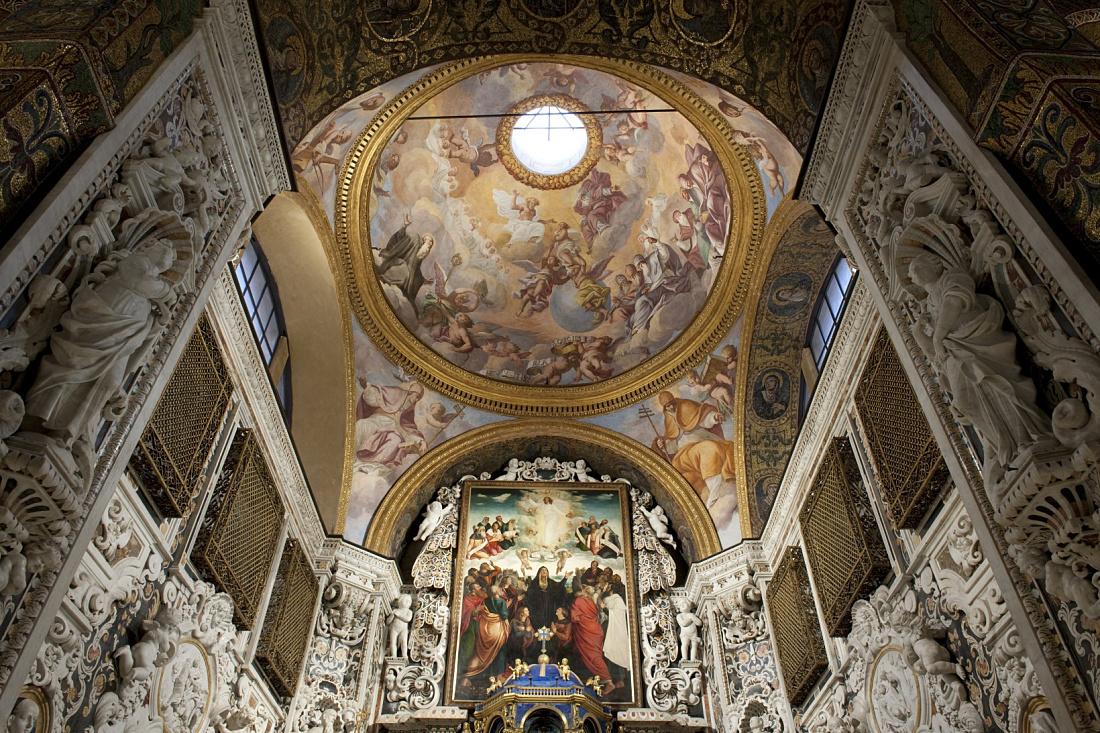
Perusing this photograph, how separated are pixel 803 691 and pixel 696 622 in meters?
2.86

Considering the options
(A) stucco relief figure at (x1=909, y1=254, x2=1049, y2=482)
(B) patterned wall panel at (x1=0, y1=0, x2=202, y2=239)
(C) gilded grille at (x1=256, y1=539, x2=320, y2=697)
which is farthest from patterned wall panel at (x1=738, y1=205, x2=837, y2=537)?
(B) patterned wall panel at (x1=0, y1=0, x2=202, y2=239)

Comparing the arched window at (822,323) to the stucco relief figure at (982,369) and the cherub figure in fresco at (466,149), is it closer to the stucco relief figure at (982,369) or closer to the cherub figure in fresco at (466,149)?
the stucco relief figure at (982,369)

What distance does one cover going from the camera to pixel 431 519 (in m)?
14.2

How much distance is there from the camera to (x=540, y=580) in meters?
13.6

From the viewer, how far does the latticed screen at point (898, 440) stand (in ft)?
23.6

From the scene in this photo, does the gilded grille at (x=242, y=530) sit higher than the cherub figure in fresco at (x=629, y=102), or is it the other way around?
the cherub figure in fresco at (x=629, y=102)

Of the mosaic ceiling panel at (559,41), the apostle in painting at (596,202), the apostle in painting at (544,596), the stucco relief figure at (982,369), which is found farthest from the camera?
the apostle in painting at (596,202)

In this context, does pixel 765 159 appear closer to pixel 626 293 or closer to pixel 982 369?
pixel 626 293

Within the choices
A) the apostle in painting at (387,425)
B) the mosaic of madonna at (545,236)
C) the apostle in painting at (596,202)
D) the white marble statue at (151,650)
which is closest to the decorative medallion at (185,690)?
the white marble statue at (151,650)

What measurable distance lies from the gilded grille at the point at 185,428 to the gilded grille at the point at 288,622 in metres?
2.68

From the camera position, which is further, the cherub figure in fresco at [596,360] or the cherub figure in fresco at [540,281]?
the cherub figure in fresco at [596,360]

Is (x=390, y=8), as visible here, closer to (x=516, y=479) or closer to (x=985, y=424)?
(x=985, y=424)

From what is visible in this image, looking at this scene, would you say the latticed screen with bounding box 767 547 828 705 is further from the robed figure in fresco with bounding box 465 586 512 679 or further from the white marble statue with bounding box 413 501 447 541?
the white marble statue with bounding box 413 501 447 541

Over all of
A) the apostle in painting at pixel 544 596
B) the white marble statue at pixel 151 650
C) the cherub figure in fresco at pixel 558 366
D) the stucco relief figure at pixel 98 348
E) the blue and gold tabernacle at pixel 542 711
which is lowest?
the white marble statue at pixel 151 650
